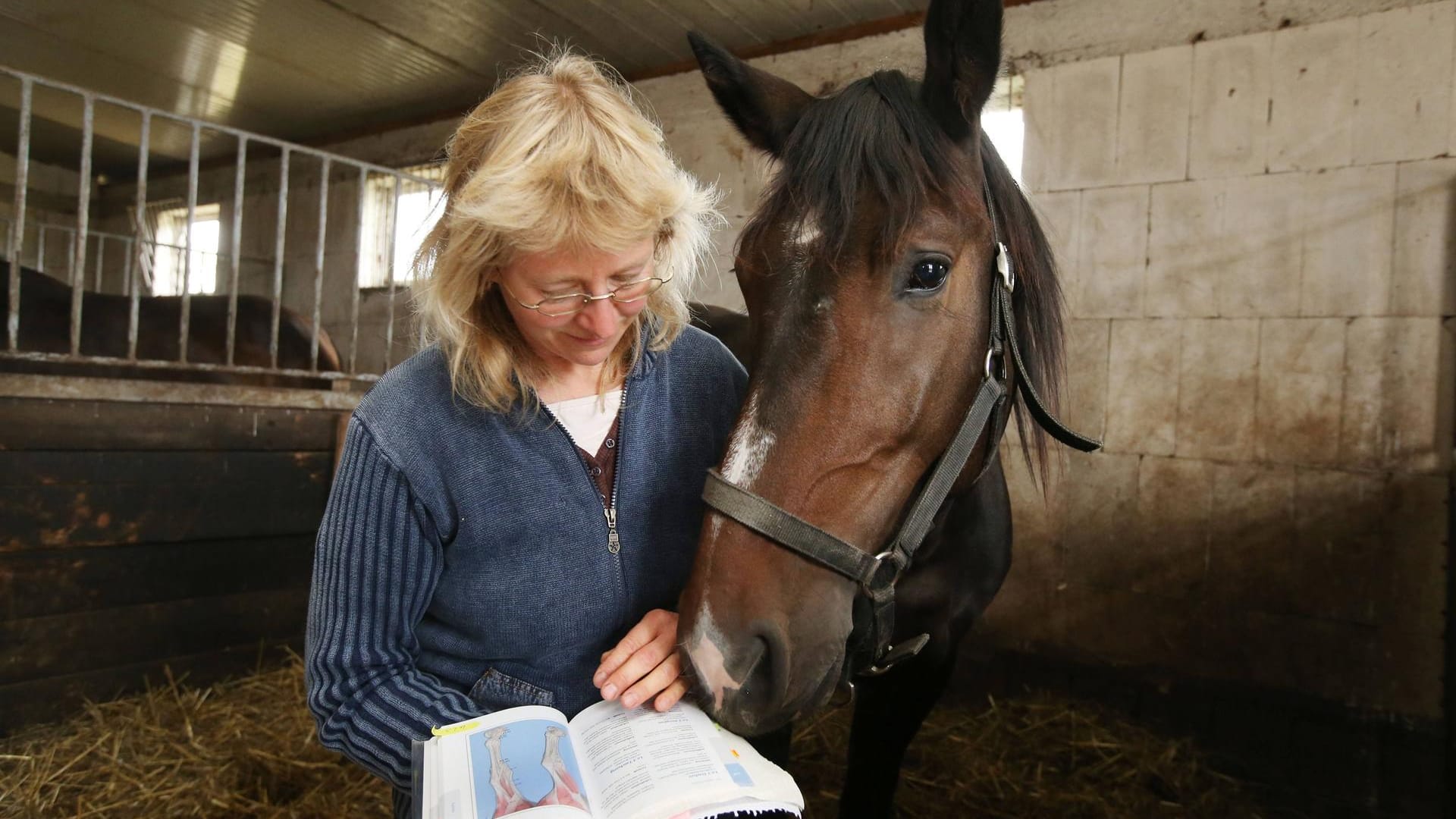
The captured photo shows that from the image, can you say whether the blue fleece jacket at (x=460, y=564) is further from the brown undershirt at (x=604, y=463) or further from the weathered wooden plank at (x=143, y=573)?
the weathered wooden plank at (x=143, y=573)

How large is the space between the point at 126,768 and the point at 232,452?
1.07 m

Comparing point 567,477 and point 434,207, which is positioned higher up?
point 434,207

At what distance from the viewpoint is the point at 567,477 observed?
1.00m

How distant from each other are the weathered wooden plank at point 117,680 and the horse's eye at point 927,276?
277cm

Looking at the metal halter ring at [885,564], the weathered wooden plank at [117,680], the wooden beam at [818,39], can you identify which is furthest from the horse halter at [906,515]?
the wooden beam at [818,39]

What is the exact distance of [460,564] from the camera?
3.28 ft

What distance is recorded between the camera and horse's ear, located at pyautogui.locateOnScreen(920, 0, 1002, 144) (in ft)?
3.81

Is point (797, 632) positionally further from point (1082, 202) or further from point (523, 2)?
point (523, 2)

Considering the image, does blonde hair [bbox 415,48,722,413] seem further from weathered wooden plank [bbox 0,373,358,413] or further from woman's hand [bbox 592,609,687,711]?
weathered wooden plank [bbox 0,373,358,413]

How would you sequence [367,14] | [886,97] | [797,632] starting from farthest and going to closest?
1. [367,14]
2. [886,97]
3. [797,632]

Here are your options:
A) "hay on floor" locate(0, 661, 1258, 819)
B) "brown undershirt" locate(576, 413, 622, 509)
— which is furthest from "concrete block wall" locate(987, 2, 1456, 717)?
"brown undershirt" locate(576, 413, 622, 509)

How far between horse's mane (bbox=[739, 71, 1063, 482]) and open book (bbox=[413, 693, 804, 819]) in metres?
0.67

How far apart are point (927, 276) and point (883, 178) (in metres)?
0.16

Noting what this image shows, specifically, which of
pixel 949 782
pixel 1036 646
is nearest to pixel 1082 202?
pixel 1036 646
